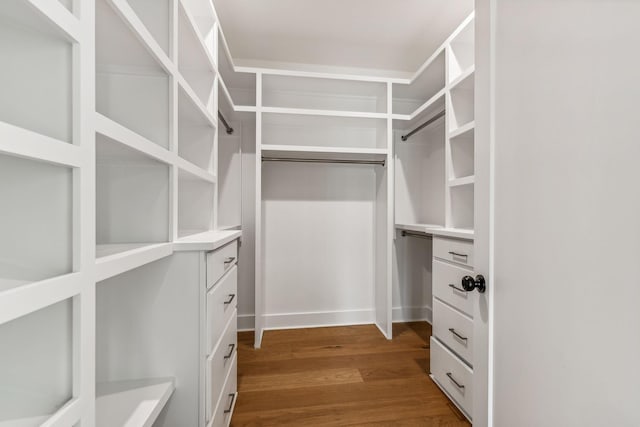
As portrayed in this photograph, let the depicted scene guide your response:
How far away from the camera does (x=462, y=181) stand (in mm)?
1711

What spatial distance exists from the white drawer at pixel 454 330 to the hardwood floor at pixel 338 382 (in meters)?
0.33

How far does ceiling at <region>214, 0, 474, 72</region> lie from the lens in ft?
6.00

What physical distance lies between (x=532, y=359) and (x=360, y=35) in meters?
2.24

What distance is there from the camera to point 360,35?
2104mm

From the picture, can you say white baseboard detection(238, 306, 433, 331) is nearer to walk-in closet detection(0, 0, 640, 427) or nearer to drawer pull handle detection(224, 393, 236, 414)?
walk-in closet detection(0, 0, 640, 427)

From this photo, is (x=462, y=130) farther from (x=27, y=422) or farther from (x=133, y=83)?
(x=27, y=422)

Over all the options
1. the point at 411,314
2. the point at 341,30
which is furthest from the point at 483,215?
the point at 411,314

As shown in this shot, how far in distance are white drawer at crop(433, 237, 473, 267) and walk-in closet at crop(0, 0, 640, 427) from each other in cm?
2

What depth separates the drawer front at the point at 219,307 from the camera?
1.03 metres

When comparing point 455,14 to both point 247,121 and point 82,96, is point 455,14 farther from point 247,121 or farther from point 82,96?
point 82,96

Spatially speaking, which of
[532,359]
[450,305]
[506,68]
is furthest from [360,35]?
[532,359]

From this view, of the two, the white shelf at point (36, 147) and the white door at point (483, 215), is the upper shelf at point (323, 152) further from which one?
the white shelf at point (36, 147)

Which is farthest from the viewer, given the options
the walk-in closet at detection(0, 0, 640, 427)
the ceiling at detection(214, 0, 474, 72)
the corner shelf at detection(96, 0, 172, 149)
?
the ceiling at detection(214, 0, 474, 72)

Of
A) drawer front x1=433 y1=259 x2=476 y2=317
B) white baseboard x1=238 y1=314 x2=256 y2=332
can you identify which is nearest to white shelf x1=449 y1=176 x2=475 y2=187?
drawer front x1=433 y1=259 x2=476 y2=317
